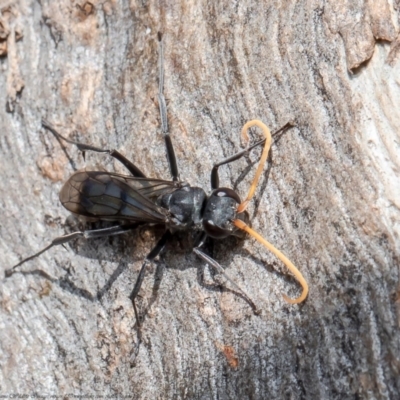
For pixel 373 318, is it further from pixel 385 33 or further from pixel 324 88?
pixel 385 33

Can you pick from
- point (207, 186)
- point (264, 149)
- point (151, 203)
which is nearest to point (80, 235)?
point (151, 203)

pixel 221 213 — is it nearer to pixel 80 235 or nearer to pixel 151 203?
pixel 151 203

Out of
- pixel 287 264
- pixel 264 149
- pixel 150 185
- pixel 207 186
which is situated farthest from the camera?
pixel 150 185

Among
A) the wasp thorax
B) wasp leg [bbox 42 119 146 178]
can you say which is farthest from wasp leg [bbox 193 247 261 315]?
wasp leg [bbox 42 119 146 178]

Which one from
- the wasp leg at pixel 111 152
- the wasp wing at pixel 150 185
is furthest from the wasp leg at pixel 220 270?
the wasp leg at pixel 111 152

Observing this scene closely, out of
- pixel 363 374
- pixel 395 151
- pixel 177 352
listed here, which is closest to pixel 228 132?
pixel 395 151

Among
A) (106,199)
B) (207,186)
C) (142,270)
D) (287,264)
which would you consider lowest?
(287,264)
